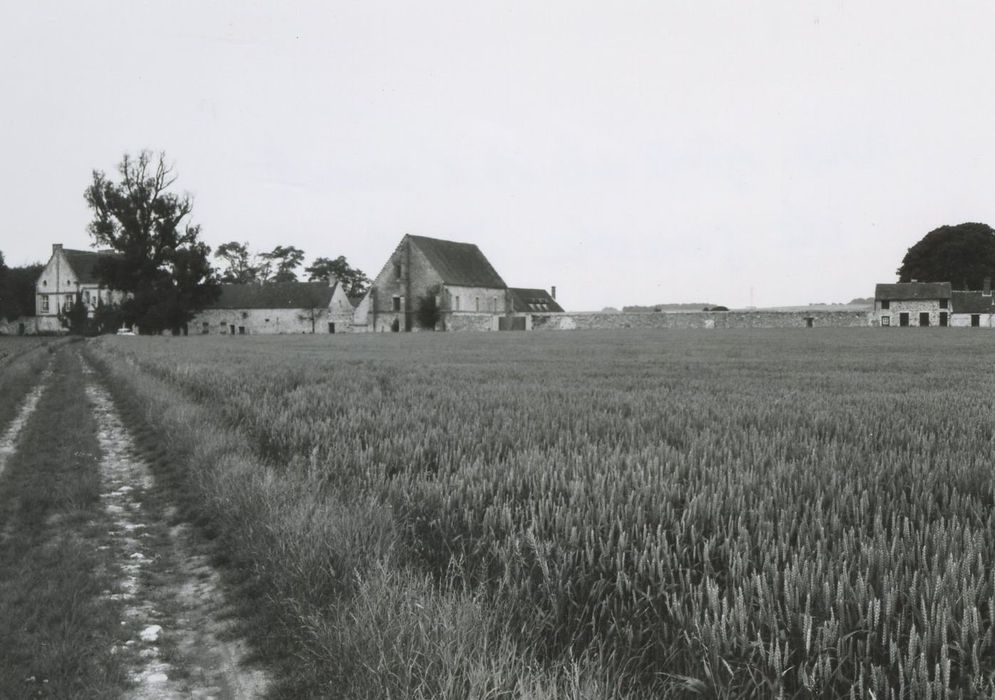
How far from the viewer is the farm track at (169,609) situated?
3070mm

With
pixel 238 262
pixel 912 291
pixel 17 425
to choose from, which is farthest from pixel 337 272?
pixel 17 425

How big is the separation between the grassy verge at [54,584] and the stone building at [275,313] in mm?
77577

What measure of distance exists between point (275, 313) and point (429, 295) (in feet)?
77.3

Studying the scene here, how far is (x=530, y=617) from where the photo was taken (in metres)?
2.68

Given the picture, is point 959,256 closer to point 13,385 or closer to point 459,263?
point 459,263

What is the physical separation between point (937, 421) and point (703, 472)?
151 inches

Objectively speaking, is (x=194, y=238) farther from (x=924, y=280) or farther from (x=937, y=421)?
(x=924, y=280)

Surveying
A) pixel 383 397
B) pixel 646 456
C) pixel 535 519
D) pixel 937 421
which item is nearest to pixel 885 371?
pixel 937 421

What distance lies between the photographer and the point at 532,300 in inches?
3698

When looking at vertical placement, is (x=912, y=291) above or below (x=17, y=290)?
below

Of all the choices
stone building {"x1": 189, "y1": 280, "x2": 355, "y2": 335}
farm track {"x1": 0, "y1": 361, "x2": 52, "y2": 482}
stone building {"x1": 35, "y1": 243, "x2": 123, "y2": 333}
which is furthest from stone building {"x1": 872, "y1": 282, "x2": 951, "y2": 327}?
stone building {"x1": 35, "y1": 243, "x2": 123, "y2": 333}

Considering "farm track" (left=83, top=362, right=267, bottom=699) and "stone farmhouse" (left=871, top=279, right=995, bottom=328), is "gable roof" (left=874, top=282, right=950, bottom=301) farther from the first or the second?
"farm track" (left=83, top=362, right=267, bottom=699)

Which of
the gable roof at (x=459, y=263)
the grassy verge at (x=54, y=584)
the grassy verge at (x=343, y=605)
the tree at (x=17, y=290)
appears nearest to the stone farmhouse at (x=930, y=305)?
the gable roof at (x=459, y=263)

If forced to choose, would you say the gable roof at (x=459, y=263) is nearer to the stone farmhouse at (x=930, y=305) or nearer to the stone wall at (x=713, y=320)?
the stone wall at (x=713, y=320)
